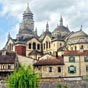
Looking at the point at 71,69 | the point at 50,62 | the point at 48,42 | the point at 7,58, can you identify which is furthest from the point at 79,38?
the point at 7,58

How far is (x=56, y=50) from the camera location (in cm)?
10644

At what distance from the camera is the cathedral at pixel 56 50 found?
78562 mm

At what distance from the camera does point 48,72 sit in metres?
78.6

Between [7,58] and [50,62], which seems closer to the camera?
[50,62]

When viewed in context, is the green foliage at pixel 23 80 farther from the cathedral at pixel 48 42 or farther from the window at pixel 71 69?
the cathedral at pixel 48 42

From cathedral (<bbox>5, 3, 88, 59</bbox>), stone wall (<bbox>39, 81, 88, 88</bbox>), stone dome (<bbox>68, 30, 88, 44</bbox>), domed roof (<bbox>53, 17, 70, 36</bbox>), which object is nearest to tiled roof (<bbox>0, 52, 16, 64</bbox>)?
cathedral (<bbox>5, 3, 88, 59</bbox>)

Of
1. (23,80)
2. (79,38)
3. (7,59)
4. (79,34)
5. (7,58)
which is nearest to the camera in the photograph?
(23,80)

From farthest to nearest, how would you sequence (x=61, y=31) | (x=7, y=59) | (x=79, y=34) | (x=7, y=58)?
(x=61, y=31), (x=79, y=34), (x=7, y=58), (x=7, y=59)

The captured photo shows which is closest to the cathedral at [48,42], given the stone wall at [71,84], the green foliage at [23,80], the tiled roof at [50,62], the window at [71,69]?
Answer: the tiled roof at [50,62]

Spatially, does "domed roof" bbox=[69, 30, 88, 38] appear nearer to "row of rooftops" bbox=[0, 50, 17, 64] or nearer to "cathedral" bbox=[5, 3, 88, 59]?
"cathedral" bbox=[5, 3, 88, 59]

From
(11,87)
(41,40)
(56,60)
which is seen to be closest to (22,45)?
(41,40)

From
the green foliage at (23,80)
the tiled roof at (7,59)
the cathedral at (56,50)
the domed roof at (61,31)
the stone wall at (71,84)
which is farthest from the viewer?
the domed roof at (61,31)

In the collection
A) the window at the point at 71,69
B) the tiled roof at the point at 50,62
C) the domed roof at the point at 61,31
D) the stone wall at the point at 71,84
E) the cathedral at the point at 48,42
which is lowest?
the stone wall at the point at 71,84

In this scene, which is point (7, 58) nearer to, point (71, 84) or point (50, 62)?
point (50, 62)
